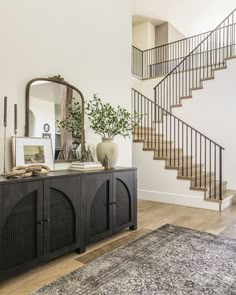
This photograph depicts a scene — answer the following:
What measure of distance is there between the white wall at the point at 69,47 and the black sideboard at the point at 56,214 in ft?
1.94

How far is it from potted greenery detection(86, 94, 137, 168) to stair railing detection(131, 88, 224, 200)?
1.00m

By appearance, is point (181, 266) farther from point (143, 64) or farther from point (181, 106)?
point (143, 64)

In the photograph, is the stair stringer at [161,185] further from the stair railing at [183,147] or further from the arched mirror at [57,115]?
the arched mirror at [57,115]

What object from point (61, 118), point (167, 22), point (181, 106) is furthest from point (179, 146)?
point (167, 22)

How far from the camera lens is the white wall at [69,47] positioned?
98.0 inches

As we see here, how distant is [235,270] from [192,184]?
2.57 meters

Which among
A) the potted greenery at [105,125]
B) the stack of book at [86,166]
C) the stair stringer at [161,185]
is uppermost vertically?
the potted greenery at [105,125]

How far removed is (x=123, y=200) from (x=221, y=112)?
386 centimetres

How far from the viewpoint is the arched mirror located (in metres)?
2.68

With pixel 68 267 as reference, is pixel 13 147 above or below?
above

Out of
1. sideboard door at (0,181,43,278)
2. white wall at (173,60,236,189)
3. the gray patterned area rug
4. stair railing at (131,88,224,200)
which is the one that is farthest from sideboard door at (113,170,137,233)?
white wall at (173,60,236,189)

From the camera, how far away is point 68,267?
2270mm

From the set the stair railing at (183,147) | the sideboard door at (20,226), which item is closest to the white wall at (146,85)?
the stair railing at (183,147)

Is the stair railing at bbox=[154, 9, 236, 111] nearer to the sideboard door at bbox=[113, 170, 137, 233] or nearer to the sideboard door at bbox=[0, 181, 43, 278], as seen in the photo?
the sideboard door at bbox=[113, 170, 137, 233]
